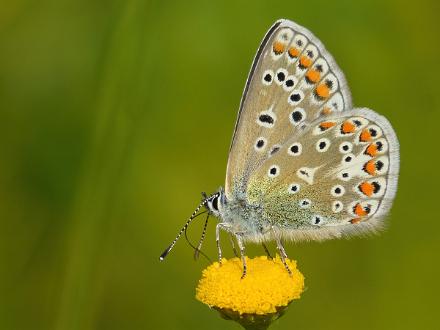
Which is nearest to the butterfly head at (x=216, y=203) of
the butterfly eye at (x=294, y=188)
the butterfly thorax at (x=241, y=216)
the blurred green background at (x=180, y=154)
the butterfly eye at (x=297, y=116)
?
the butterfly thorax at (x=241, y=216)

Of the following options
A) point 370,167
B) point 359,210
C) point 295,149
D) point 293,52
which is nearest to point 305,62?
point 293,52

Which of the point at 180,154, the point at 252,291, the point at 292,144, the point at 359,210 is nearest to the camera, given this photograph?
the point at 252,291

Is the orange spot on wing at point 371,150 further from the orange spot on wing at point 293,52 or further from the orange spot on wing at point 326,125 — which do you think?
the orange spot on wing at point 293,52

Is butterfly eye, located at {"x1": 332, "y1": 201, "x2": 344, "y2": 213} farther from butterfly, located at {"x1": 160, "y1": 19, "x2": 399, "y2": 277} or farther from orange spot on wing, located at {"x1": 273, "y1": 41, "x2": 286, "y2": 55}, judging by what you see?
orange spot on wing, located at {"x1": 273, "y1": 41, "x2": 286, "y2": 55}

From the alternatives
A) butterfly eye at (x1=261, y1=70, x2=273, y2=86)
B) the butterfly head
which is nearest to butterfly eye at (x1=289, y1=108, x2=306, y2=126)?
butterfly eye at (x1=261, y1=70, x2=273, y2=86)

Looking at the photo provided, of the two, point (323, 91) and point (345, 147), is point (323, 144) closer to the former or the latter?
point (345, 147)

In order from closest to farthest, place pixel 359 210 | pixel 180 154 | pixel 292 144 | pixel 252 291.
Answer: pixel 252 291
pixel 359 210
pixel 292 144
pixel 180 154

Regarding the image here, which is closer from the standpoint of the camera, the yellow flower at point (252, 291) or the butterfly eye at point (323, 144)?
the yellow flower at point (252, 291)
